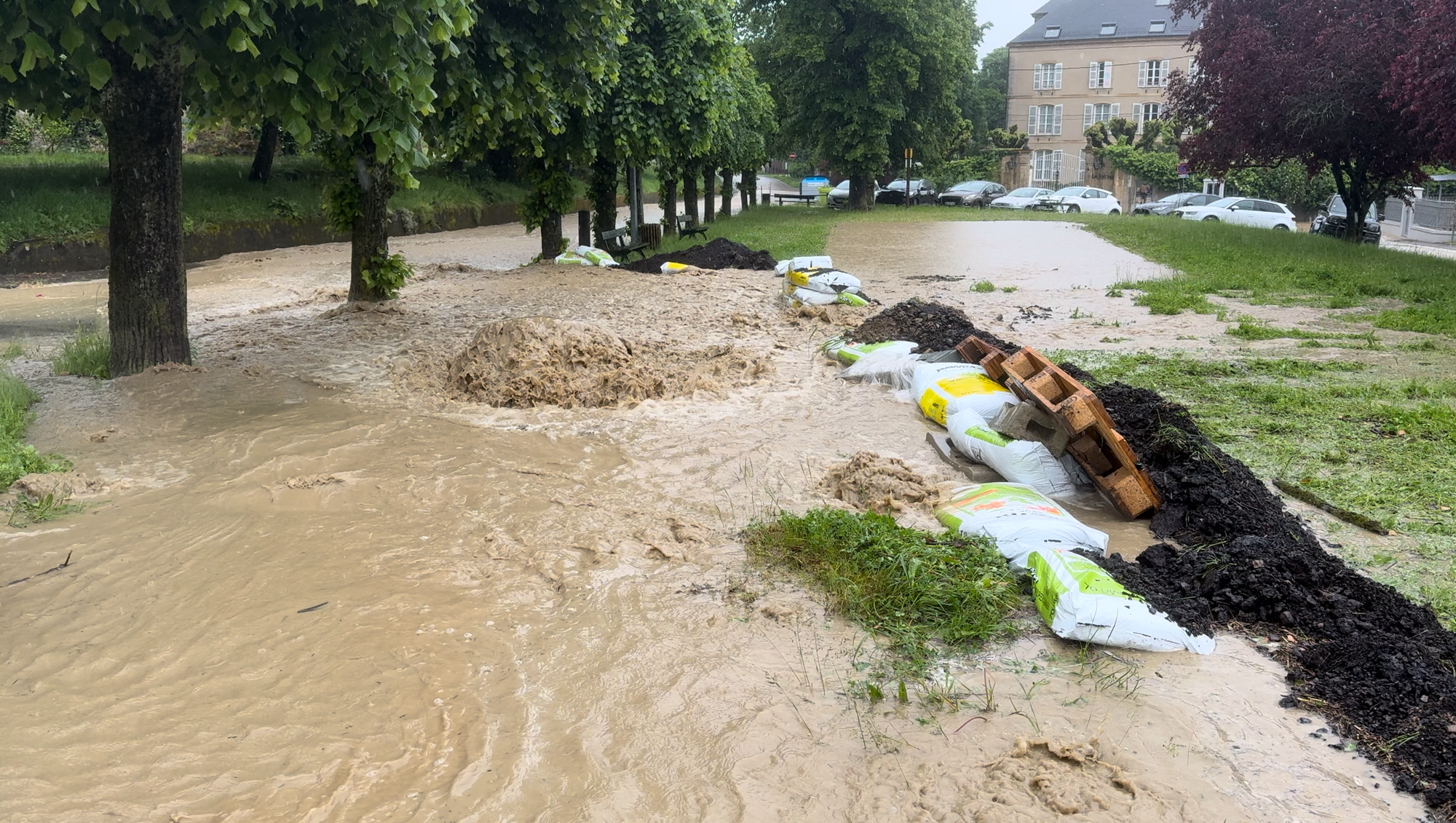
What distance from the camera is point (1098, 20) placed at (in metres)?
57.2

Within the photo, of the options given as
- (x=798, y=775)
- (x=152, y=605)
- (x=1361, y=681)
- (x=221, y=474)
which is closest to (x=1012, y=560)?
(x=1361, y=681)

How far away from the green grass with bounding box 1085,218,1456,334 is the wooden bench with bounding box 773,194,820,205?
88.9 ft

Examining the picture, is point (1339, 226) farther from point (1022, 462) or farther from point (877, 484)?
point (877, 484)

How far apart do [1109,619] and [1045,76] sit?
59.8 m

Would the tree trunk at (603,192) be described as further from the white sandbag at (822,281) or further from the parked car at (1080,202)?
the parked car at (1080,202)

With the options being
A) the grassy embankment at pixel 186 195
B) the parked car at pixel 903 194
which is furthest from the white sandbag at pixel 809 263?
the parked car at pixel 903 194

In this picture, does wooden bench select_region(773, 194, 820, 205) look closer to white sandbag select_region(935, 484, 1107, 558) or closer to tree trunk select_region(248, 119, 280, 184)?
tree trunk select_region(248, 119, 280, 184)

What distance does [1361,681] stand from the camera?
3.59 metres

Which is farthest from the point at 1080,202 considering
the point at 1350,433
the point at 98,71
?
the point at 98,71

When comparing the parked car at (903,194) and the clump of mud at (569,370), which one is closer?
the clump of mud at (569,370)

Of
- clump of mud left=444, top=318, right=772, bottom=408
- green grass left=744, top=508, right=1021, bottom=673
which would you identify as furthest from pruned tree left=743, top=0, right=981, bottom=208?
green grass left=744, top=508, right=1021, bottom=673

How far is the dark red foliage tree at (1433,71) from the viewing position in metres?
13.1

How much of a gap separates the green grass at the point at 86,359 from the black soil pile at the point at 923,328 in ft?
21.8

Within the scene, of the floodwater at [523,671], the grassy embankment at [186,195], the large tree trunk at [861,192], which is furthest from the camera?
the large tree trunk at [861,192]
